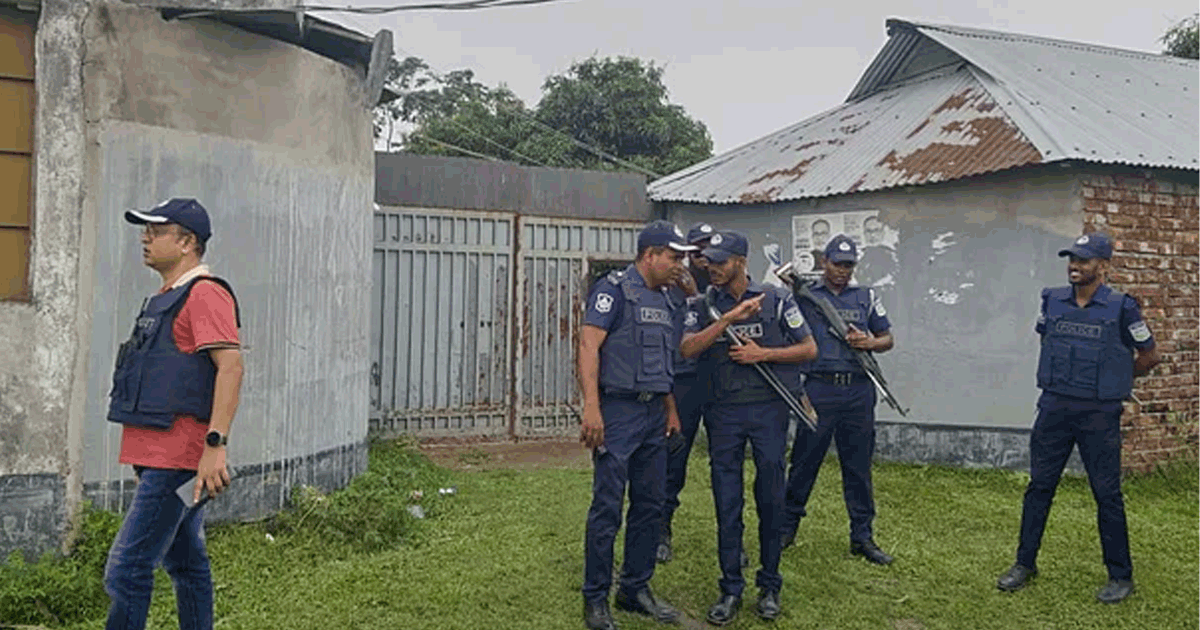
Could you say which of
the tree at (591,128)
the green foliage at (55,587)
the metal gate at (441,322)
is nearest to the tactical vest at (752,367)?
the green foliage at (55,587)

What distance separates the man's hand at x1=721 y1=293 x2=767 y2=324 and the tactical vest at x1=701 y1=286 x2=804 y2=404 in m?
0.14

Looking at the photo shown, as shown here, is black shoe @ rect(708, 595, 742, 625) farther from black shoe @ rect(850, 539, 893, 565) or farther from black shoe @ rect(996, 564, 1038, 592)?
black shoe @ rect(996, 564, 1038, 592)

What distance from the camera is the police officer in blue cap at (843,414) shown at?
5496mm

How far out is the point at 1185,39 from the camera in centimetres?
1705

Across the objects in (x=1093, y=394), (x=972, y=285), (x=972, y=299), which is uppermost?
(x=972, y=285)

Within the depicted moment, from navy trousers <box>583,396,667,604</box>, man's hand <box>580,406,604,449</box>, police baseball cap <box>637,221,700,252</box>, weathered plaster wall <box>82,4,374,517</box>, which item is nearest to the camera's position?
man's hand <box>580,406,604,449</box>

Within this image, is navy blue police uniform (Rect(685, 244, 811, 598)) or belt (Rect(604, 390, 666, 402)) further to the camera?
navy blue police uniform (Rect(685, 244, 811, 598))

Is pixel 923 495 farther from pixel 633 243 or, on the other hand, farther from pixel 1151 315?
pixel 633 243

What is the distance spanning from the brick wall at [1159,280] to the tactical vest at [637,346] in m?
4.57

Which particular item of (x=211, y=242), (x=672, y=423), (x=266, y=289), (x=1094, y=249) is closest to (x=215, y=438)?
(x=672, y=423)

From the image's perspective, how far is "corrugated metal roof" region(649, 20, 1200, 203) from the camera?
25.6 feet

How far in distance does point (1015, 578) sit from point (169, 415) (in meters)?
4.13

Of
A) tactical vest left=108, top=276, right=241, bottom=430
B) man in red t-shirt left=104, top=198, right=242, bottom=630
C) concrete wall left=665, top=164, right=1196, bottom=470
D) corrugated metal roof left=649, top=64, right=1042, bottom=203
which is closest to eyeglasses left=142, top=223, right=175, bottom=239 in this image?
man in red t-shirt left=104, top=198, right=242, bottom=630

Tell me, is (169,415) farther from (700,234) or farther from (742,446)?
(700,234)
